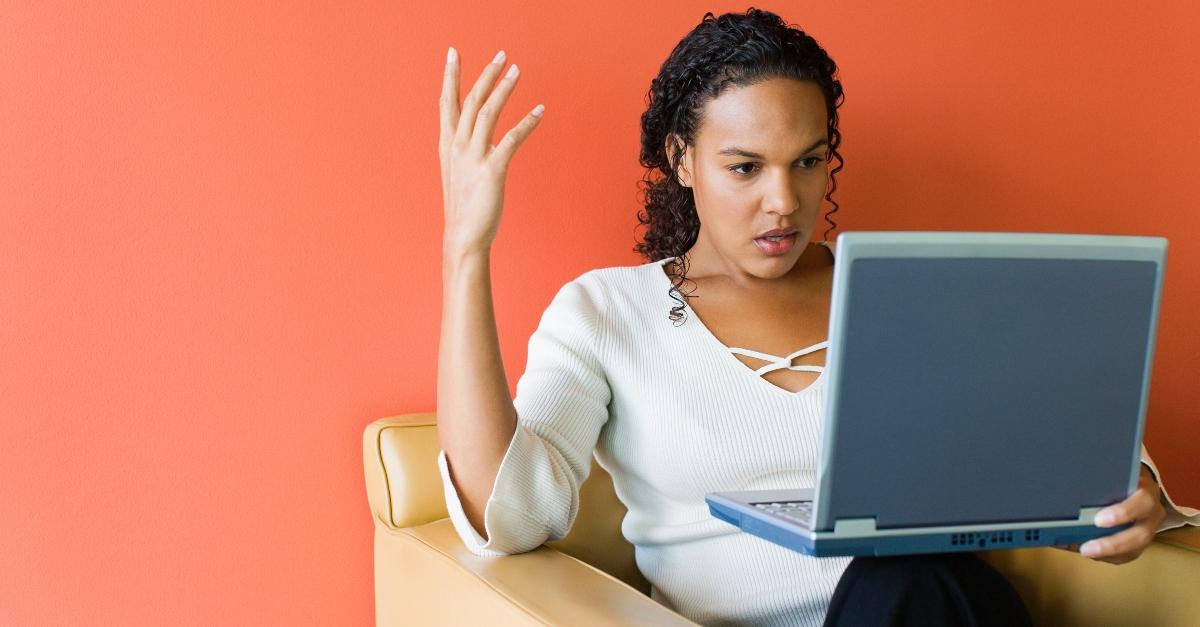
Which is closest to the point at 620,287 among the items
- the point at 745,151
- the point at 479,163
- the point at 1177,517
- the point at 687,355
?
the point at 687,355

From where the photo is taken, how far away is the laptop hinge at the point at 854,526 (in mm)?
889

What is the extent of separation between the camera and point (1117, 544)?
1037 millimetres

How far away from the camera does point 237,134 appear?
138 cm

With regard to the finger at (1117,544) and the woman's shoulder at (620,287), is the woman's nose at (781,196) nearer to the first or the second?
the woman's shoulder at (620,287)

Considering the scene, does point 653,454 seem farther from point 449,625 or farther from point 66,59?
point 66,59

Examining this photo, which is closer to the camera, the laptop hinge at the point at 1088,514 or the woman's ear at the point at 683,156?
the laptop hinge at the point at 1088,514

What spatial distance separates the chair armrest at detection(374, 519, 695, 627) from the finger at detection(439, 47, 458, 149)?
450mm

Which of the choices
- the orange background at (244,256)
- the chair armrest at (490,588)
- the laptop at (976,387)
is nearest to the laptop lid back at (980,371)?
the laptop at (976,387)

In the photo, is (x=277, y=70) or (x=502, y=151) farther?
(x=277, y=70)

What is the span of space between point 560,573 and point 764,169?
55cm

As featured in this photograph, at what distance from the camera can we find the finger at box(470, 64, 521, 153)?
43.6 inches

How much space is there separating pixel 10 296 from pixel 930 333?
3.43 ft

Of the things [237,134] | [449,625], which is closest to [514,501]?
[449,625]

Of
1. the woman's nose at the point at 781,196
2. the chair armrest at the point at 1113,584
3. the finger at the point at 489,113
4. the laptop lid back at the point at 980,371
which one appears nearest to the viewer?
the laptop lid back at the point at 980,371
